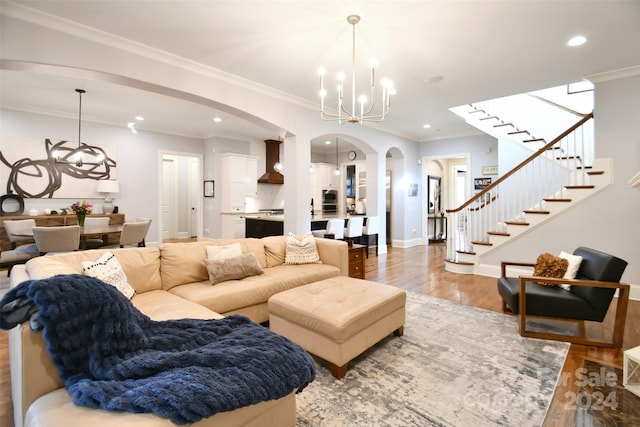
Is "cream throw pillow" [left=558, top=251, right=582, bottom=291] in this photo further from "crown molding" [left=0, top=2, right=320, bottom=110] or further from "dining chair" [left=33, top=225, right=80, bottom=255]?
"dining chair" [left=33, top=225, right=80, bottom=255]

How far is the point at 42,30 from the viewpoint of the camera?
8.79 feet

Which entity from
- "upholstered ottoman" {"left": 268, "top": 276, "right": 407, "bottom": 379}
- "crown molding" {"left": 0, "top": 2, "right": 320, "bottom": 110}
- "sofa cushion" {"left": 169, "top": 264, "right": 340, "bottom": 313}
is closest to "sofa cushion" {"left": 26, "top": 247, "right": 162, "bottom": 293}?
"sofa cushion" {"left": 169, "top": 264, "right": 340, "bottom": 313}

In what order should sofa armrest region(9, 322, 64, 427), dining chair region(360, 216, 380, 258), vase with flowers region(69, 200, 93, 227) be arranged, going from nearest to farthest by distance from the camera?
sofa armrest region(9, 322, 64, 427)
vase with flowers region(69, 200, 93, 227)
dining chair region(360, 216, 380, 258)

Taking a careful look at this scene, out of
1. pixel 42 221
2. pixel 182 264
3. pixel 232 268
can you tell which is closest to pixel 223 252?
pixel 232 268

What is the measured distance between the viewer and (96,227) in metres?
5.09

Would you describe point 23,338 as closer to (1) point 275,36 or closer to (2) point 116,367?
(2) point 116,367

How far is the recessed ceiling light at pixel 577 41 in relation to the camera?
308 cm

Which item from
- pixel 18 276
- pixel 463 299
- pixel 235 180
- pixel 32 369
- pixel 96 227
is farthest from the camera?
pixel 235 180

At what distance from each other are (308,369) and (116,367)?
34.0 inches

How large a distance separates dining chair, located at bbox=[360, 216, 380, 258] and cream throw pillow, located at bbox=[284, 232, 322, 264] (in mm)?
2897

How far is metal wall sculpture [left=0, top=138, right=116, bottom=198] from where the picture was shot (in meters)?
5.30

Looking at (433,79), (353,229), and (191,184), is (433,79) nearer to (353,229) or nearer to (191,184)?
(353,229)

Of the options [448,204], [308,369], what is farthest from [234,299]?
[448,204]

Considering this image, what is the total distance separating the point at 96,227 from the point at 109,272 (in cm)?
355
